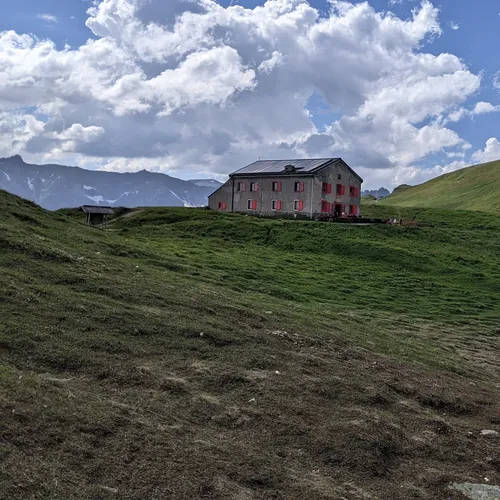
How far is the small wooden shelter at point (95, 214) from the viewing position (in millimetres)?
56844

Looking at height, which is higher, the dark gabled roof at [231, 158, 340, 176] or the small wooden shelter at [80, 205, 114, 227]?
the dark gabled roof at [231, 158, 340, 176]

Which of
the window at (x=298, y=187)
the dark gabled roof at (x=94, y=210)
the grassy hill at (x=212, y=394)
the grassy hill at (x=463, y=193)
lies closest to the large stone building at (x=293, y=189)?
the window at (x=298, y=187)

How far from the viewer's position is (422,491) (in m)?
7.62

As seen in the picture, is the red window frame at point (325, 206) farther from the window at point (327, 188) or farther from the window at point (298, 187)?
the window at point (298, 187)

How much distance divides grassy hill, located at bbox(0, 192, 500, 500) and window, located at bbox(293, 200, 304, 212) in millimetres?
51187

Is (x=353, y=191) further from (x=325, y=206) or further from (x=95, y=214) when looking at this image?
(x=95, y=214)

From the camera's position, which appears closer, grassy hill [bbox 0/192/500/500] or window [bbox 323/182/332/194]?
grassy hill [bbox 0/192/500/500]

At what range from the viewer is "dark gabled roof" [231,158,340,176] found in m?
75.8

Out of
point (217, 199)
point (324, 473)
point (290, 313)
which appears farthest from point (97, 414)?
point (217, 199)

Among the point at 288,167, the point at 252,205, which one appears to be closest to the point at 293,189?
the point at 288,167

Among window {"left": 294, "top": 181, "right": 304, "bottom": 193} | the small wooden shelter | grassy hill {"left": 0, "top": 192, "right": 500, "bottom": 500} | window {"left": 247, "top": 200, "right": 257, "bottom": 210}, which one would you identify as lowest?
grassy hill {"left": 0, "top": 192, "right": 500, "bottom": 500}

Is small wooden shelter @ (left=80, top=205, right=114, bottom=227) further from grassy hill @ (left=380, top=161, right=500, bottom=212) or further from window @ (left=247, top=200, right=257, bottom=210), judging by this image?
grassy hill @ (left=380, top=161, right=500, bottom=212)

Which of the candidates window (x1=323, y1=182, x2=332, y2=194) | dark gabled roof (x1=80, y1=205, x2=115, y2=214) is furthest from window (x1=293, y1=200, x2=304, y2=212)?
dark gabled roof (x1=80, y1=205, x2=115, y2=214)

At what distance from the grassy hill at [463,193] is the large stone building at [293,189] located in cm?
7283
